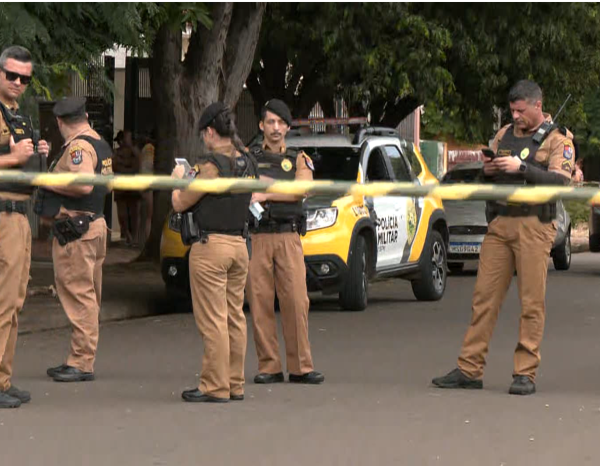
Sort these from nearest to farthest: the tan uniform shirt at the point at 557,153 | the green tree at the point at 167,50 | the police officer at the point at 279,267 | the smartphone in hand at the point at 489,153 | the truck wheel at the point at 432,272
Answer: the smartphone in hand at the point at 489,153, the tan uniform shirt at the point at 557,153, the police officer at the point at 279,267, the green tree at the point at 167,50, the truck wheel at the point at 432,272

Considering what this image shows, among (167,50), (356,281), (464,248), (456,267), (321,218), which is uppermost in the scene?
(167,50)

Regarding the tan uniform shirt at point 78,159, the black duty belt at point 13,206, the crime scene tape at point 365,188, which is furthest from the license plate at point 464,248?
the crime scene tape at point 365,188

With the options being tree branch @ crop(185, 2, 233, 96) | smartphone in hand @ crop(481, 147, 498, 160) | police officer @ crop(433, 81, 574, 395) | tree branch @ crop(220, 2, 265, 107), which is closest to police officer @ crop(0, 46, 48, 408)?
smartphone in hand @ crop(481, 147, 498, 160)

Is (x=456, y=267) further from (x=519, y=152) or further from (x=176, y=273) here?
(x=519, y=152)

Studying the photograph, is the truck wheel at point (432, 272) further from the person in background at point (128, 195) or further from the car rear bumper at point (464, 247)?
the person in background at point (128, 195)

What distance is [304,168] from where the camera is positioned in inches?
414

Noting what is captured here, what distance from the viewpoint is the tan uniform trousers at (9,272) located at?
9336mm

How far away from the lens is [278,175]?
10445 mm

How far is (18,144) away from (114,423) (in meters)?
1.77

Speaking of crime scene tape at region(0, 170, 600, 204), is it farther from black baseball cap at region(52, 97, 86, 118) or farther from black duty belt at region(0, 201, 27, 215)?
black baseball cap at region(52, 97, 86, 118)

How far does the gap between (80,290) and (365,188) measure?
179 inches

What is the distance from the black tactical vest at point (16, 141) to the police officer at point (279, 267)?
5.47 ft

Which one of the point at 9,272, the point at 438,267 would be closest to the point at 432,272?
the point at 438,267

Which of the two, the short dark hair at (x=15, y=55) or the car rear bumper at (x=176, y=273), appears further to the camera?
the car rear bumper at (x=176, y=273)
